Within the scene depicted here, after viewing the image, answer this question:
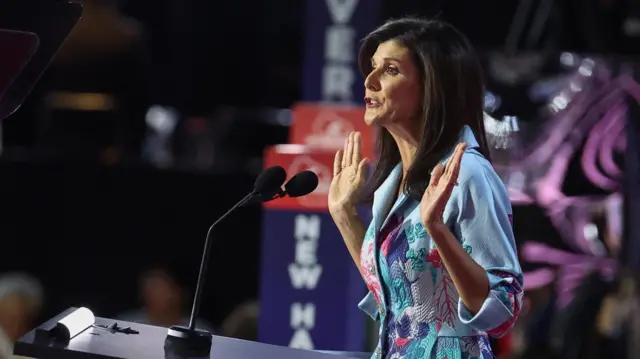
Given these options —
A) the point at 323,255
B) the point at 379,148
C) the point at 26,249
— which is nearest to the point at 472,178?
the point at 379,148

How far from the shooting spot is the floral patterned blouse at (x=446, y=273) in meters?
1.56

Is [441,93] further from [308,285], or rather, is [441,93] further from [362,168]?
[308,285]

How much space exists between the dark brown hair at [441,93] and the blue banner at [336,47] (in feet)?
7.42

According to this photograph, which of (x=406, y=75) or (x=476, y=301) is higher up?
(x=406, y=75)

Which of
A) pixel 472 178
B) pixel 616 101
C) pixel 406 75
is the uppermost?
pixel 616 101

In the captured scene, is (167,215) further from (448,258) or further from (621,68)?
(448,258)

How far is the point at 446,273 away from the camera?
1.62m

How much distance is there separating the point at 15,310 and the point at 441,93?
338 cm

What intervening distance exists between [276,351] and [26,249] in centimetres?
423

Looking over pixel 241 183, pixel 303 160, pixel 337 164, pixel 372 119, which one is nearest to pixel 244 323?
pixel 241 183

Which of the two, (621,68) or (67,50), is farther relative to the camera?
(67,50)

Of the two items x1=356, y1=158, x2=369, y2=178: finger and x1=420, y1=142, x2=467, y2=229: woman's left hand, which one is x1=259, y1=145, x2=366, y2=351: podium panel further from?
x1=420, y1=142, x2=467, y2=229: woman's left hand

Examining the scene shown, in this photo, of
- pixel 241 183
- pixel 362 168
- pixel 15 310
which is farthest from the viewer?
pixel 241 183

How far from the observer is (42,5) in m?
1.57
